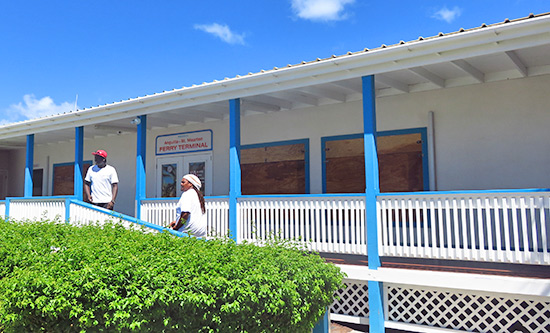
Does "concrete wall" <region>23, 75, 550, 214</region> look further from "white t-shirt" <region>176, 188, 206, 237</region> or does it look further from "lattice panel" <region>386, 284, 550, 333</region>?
"white t-shirt" <region>176, 188, 206, 237</region>

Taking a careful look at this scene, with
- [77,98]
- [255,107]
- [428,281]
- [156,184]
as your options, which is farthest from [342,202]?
[77,98]

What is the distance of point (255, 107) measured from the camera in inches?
402

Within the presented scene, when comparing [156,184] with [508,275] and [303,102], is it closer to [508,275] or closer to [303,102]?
[303,102]

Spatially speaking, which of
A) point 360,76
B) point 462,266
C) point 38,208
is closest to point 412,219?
point 462,266

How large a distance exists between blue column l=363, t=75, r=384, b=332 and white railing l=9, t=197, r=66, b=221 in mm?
6256

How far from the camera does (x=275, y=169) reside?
10773 millimetres

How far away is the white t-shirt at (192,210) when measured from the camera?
21.2 feet

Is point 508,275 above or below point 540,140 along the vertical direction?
below

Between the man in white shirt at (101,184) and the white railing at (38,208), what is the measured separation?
0.91m

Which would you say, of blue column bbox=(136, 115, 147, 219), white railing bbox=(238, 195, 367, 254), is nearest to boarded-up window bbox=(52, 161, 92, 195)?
blue column bbox=(136, 115, 147, 219)

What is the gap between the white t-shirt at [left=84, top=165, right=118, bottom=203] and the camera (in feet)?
29.9

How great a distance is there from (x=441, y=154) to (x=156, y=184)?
780cm

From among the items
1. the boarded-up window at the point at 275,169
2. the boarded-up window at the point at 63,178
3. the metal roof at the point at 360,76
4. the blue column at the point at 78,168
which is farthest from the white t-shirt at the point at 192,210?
the boarded-up window at the point at 63,178

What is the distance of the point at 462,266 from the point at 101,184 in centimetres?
671
